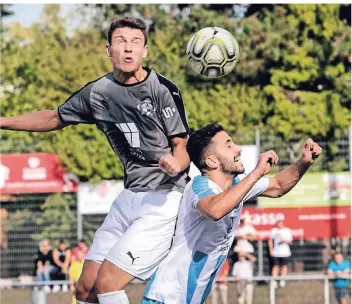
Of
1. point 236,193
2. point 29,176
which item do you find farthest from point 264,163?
point 29,176

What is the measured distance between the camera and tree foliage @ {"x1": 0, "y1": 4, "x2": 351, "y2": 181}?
21938mm

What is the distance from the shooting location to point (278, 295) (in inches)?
672

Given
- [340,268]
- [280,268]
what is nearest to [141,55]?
[340,268]

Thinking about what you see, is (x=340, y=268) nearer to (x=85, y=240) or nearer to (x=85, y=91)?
(x=85, y=240)

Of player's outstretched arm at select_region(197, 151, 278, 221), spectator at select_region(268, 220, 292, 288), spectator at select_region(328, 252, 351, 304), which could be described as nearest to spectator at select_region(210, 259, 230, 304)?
spectator at select_region(328, 252, 351, 304)

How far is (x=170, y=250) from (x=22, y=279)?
12377mm

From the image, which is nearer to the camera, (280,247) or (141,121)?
(141,121)

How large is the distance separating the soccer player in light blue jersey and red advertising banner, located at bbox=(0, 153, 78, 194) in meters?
12.8

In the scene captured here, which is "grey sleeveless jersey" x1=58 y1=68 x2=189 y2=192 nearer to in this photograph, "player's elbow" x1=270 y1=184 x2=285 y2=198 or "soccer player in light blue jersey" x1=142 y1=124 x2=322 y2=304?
"soccer player in light blue jersey" x1=142 y1=124 x2=322 y2=304

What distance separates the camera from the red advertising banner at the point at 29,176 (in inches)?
789

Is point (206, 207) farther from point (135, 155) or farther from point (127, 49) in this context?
point (127, 49)

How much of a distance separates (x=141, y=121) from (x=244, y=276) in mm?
10462

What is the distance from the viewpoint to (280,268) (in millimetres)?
18844

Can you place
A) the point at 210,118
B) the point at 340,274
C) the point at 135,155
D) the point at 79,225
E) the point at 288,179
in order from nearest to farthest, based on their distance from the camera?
the point at 135,155, the point at 288,179, the point at 340,274, the point at 79,225, the point at 210,118
